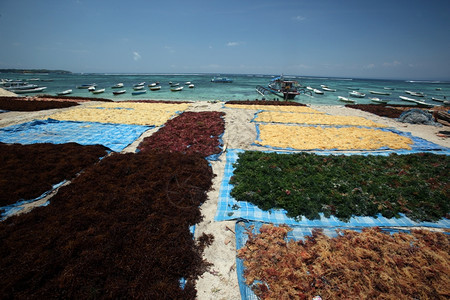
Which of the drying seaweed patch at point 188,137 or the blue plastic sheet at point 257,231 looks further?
the drying seaweed patch at point 188,137

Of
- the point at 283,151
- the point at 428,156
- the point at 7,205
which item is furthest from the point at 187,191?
the point at 428,156

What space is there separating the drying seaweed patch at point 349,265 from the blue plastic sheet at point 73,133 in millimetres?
8913

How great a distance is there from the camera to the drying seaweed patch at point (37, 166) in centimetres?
584

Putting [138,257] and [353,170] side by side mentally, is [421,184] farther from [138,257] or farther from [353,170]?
[138,257]

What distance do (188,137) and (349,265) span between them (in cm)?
929

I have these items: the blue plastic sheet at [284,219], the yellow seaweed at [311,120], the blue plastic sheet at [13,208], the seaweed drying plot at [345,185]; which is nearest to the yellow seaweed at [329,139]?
the seaweed drying plot at [345,185]

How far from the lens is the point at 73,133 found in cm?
1140

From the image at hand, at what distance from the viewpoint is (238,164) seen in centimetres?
824

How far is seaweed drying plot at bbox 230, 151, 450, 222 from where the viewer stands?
5.57 metres

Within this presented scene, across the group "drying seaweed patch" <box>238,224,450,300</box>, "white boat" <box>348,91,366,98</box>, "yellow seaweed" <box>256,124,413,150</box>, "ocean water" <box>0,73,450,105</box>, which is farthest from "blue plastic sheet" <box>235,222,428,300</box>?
"white boat" <box>348,91,366,98</box>

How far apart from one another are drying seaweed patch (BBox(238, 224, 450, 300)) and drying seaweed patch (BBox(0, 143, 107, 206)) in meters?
6.93

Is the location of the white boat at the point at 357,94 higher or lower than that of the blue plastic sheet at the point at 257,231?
higher

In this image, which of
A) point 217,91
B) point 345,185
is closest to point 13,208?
point 345,185

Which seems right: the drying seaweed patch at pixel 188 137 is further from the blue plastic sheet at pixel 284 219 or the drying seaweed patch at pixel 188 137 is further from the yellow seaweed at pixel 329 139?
the blue plastic sheet at pixel 284 219
